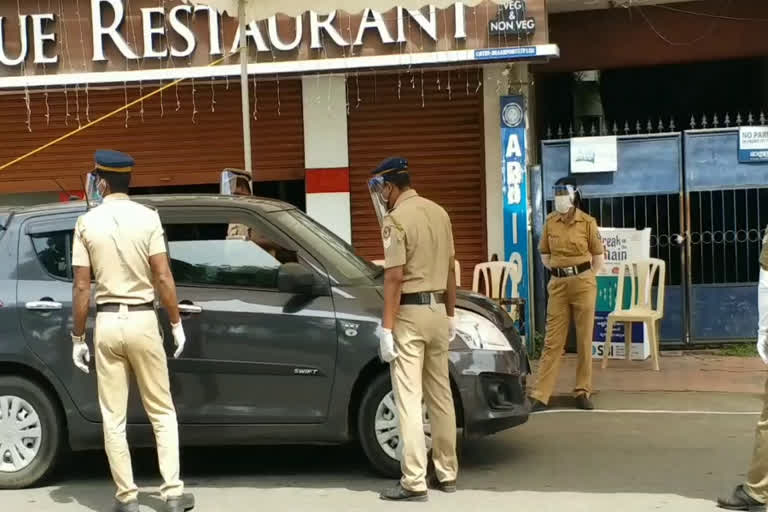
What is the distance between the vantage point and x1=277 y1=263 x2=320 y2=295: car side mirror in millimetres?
6047

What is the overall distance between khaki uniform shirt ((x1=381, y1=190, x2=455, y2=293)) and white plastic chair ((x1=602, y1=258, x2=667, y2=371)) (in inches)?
178

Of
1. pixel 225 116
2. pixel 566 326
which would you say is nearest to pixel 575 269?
pixel 566 326

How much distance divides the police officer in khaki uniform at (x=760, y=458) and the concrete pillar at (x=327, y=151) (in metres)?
7.04

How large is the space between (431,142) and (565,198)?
3.87m

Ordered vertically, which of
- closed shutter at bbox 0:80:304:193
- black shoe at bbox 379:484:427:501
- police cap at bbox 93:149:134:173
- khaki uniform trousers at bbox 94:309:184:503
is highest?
closed shutter at bbox 0:80:304:193

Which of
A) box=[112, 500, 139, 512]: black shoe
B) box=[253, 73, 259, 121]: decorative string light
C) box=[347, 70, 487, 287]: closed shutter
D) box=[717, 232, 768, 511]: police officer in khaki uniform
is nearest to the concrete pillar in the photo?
box=[347, 70, 487, 287]: closed shutter

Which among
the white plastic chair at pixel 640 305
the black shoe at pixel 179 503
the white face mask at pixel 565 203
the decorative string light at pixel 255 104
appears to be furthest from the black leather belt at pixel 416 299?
the decorative string light at pixel 255 104

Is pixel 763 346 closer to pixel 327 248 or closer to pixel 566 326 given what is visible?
pixel 327 248

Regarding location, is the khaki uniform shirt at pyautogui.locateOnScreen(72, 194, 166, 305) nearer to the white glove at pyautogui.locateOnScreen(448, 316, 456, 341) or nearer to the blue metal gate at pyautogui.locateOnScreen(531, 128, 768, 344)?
the white glove at pyautogui.locateOnScreen(448, 316, 456, 341)

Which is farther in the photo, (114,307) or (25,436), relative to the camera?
(25,436)

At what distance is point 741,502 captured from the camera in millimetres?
5441

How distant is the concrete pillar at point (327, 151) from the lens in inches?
465

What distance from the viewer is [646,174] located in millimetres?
10914

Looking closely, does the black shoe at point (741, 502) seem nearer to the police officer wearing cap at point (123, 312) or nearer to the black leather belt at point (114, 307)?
the police officer wearing cap at point (123, 312)
